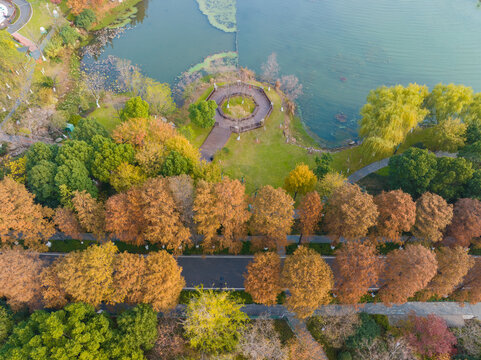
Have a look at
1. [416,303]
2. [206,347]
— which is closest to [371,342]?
[416,303]

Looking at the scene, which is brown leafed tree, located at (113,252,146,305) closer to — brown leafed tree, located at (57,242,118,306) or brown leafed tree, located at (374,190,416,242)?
brown leafed tree, located at (57,242,118,306)

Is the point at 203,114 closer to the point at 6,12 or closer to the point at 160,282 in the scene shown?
the point at 160,282

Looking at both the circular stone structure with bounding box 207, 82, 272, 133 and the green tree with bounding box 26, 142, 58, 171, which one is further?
the circular stone structure with bounding box 207, 82, 272, 133

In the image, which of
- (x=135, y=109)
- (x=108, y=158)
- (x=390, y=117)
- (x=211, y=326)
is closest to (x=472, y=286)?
(x=390, y=117)

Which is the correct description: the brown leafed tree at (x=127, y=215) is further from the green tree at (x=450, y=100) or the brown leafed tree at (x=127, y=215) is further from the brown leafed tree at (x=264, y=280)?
the green tree at (x=450, y=100)

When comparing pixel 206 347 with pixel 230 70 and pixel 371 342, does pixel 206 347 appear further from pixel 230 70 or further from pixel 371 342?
pixel 230 70

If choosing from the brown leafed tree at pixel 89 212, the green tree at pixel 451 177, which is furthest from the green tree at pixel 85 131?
the green tree at pixel 451 177

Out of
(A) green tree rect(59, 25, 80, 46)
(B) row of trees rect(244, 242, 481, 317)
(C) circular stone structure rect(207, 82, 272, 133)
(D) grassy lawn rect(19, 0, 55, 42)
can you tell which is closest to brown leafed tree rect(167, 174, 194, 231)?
(B) row of trees rect(244, 242, 481, 317)
